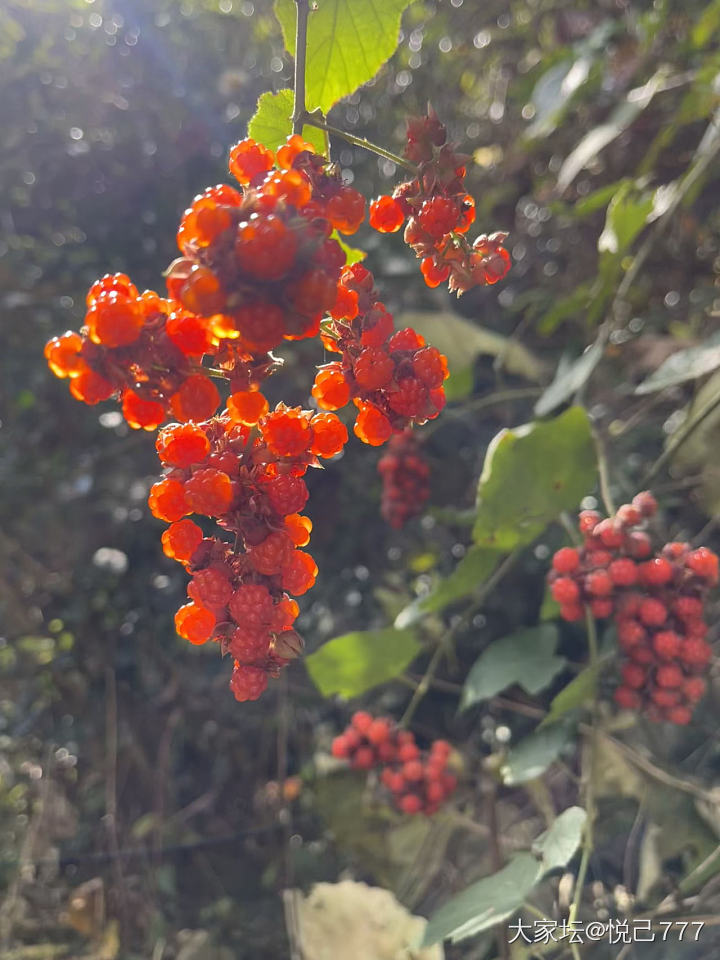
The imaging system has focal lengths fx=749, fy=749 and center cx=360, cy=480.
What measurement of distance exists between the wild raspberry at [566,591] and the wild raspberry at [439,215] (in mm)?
593

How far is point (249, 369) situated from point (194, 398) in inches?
2.0

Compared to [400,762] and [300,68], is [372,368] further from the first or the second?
[400,762]

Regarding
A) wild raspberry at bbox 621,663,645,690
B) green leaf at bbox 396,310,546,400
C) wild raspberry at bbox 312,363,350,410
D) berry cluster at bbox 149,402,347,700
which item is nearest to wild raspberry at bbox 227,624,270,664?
berry cluster at bbox 149,402,347,700

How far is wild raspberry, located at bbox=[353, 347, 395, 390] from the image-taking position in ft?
2.06

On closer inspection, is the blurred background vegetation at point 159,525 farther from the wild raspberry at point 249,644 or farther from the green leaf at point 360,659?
the wild raspberry at point 249,644

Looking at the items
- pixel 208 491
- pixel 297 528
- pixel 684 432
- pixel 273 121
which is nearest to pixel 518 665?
pixel 684 432

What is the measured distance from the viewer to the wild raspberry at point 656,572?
3.48 feet

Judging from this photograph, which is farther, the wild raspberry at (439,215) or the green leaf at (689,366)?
the green leaf at (689,366)

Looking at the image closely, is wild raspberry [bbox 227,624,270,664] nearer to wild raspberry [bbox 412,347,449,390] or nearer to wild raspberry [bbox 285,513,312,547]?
wild raspberry [bbox 285,513,312,547]

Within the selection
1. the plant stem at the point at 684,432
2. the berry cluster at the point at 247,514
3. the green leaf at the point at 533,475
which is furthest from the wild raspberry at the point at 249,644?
the plant stem at the point at 684,432

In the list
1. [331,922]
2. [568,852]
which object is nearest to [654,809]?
[568,852]

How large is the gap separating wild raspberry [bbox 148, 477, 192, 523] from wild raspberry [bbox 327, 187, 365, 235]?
25 centimetres

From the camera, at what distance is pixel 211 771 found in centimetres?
193

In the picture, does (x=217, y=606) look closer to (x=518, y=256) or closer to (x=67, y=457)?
(x=67, y=457)
